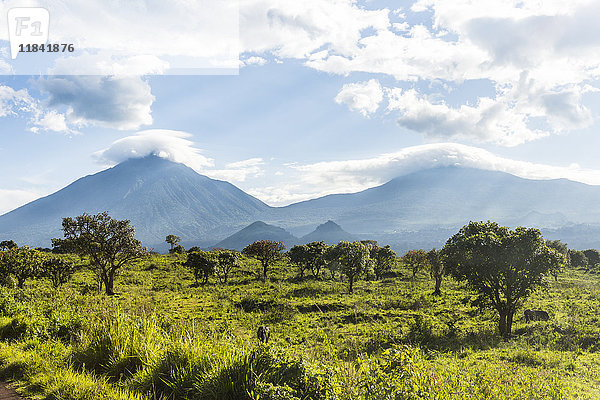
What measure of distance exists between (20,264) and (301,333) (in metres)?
27.8

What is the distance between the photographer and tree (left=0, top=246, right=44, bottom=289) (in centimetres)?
2962

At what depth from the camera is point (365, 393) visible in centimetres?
485

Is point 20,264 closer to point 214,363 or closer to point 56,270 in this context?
point 56,270

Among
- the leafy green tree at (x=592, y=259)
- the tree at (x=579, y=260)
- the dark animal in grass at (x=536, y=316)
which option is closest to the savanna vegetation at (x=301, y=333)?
the dark animal in grass at (x=536, y=316)

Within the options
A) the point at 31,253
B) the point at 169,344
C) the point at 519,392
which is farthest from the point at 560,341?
the point at 31,253

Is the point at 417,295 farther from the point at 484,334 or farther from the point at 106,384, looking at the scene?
the point at 106,384

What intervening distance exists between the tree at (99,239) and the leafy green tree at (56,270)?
3321mm

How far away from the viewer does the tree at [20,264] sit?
29.6 meters

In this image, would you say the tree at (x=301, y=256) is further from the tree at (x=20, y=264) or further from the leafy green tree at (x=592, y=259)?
the leafy green tree at (x=592, y=259)

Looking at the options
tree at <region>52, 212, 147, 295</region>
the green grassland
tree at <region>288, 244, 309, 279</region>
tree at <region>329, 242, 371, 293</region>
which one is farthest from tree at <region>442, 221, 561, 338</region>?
tree at <region>288, 244, 309, 279</region>

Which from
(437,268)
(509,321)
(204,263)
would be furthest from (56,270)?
(437,268)

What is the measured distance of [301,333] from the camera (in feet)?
70.1

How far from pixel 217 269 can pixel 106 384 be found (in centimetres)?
4317

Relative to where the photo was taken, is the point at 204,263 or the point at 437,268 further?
the point at 204,263
